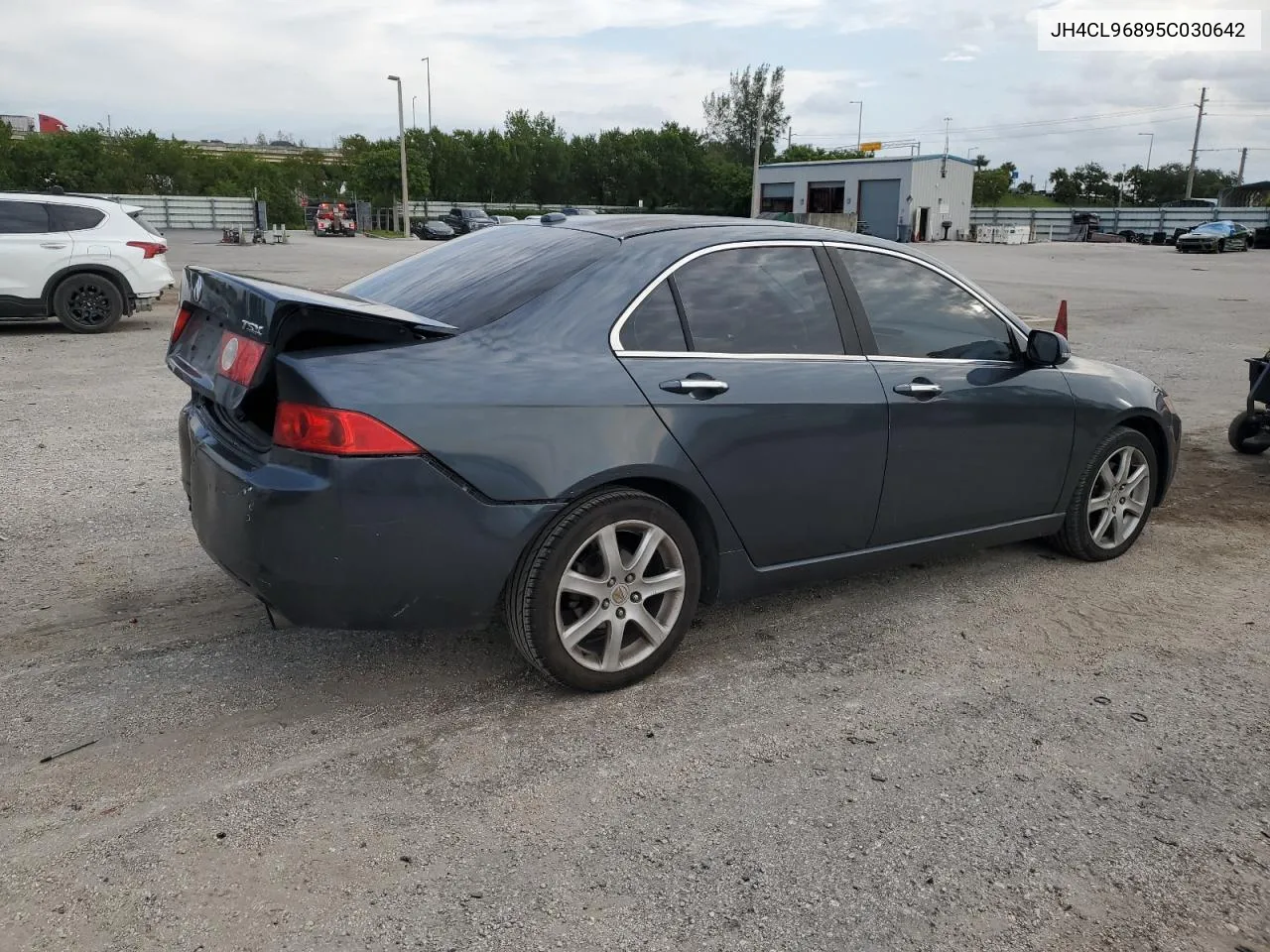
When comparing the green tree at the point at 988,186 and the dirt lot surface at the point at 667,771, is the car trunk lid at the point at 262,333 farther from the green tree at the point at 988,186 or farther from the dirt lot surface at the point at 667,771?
the green tree at the point at 988,186

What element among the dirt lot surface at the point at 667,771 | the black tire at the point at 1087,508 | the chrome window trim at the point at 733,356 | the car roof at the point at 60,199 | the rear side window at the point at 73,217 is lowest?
the dirt lot surface at the point at 667,771

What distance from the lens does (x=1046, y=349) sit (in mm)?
4504

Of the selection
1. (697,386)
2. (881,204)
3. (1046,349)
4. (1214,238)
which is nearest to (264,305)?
(697,386)

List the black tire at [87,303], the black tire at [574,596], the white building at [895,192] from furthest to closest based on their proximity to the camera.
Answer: the white building at [895,192] → the black tire at [87,303] → the black tire at [574,596]

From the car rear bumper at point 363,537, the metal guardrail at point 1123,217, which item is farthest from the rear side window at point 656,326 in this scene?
the metal guardrail at point 1123,217

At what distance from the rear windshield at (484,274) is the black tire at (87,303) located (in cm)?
971

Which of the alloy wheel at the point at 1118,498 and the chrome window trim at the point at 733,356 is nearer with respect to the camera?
the chrome window trim at the point at 733,356

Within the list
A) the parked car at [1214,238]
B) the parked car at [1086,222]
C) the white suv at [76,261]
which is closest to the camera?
the white suv at [76,261]

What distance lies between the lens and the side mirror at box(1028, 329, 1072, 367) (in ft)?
14.8

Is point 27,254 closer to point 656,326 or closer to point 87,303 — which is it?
point 87,303

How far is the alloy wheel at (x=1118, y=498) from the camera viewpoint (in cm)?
501

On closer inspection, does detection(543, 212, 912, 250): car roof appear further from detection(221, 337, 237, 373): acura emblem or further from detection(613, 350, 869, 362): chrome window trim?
detection(221, 337, 237, 373): acura emblem

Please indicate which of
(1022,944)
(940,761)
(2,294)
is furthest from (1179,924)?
(2,294)

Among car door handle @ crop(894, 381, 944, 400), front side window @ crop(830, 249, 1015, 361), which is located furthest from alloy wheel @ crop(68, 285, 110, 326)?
car door handle @ crop(894, 381, 944, 400)
